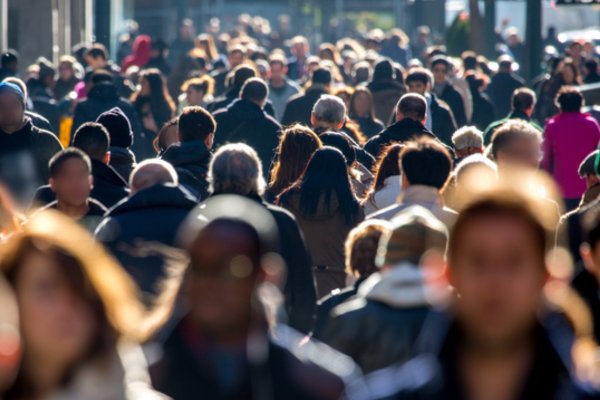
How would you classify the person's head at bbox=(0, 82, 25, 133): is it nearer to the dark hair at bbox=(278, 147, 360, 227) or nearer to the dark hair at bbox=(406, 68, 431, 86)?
the dark hair at bbox=(278, 147, 360, 227)

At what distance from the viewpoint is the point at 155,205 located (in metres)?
6.09

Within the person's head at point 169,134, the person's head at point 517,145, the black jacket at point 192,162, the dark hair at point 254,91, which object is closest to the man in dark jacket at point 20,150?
the person's head at point 169,134

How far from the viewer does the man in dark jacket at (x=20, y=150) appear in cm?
→ 941

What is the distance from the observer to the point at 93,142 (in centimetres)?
780

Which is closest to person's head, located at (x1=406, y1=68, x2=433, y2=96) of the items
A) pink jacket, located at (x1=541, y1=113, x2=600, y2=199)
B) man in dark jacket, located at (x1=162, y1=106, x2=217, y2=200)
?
pink jacket, located at (x1=541, y1=113, x2=600, y2=199)

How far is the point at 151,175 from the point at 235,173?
1.59 feet

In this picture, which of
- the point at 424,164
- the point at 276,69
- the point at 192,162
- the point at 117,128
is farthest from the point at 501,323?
the point at 276,69

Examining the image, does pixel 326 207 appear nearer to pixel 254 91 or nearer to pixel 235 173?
pixel 235 173

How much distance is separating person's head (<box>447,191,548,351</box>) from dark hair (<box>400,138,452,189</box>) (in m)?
3.62

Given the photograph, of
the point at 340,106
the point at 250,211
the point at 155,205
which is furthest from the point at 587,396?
the point at 340,106

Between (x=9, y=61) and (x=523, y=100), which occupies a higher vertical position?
(x=9, y=61)

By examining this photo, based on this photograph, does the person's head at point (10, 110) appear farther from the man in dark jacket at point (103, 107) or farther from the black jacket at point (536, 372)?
the black jacket at point (536, 372)

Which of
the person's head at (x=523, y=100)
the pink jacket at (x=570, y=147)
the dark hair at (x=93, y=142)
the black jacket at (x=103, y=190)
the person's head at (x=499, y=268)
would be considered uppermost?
the person's head at (x=499, y=268)

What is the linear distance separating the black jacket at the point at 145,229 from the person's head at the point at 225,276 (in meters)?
2.83
